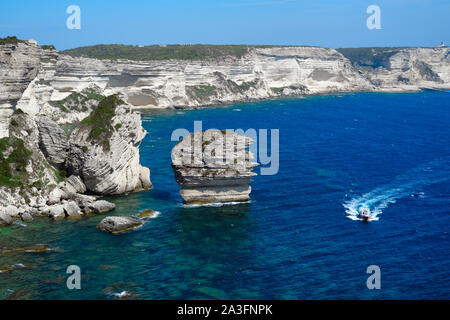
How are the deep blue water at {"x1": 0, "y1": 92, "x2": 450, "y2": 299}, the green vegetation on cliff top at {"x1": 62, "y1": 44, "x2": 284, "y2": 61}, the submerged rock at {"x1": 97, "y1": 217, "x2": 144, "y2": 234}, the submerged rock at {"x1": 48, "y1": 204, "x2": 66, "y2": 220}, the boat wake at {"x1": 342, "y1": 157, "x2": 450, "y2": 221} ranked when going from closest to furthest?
the deep blue water at {"x1": 0, "y1": 92, "x2": 450, "y2": 299} < the submerged rock at {"x1": 97, "y1": 217, "x2": 144, "y2": 234} < the submerged rock at {"x1": 48, "y1": 204, "x2": 66, "y2": 220} < the boat wake at {"x1": 342, "y1": 157, "x2": 450, "y2": 221} < the green vegetation on cliff top at {"x1": 62, "y1": 44, "x2": 284, "y2": 61}

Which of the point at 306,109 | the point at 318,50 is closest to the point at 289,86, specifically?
the point at 318,50

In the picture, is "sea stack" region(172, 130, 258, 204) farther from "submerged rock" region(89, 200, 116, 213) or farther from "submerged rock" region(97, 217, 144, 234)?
"submerged rock" region(97, 217, 144, 234)

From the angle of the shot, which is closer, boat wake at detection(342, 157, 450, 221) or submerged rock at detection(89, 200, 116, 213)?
submerged rock at detection(89, 200, 116, 213)

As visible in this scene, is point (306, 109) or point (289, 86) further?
point (289, 86)

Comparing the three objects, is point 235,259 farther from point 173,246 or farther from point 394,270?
point 394,270

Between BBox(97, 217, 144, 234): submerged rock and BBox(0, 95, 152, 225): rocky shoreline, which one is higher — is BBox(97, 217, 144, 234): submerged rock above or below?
below

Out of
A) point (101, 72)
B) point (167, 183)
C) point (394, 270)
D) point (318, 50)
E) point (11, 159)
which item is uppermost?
point (318, 50)

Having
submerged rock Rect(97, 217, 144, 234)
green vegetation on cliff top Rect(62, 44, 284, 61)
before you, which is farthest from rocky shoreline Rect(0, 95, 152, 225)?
green vegetation on cliff top Rect(62, 44, 284, 61)
